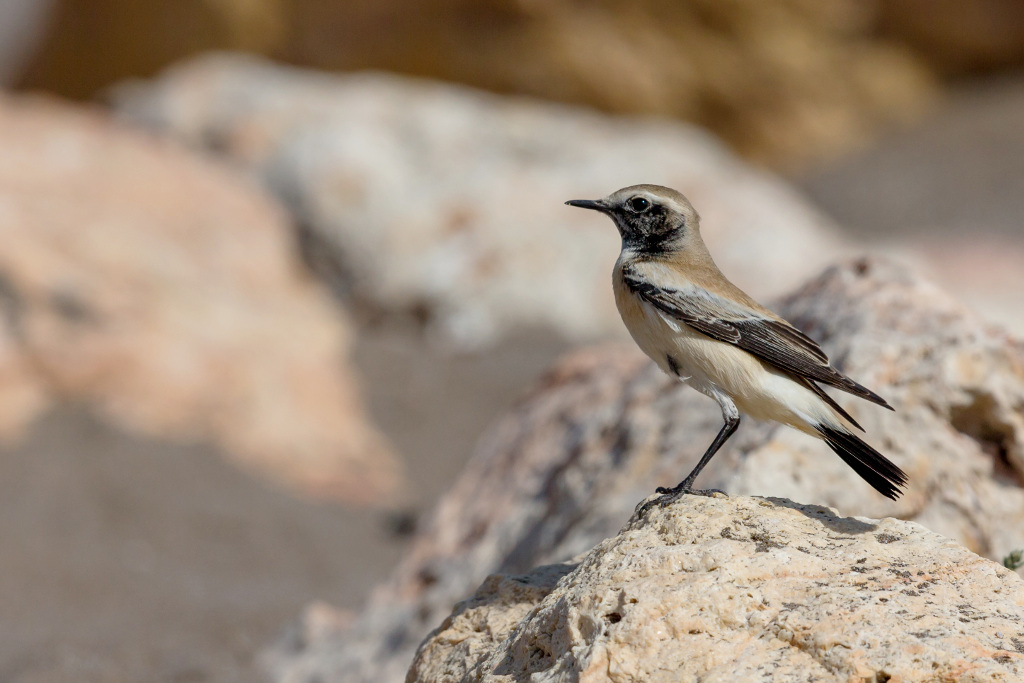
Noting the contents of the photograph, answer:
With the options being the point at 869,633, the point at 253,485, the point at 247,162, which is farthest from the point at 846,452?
the point at 247,162

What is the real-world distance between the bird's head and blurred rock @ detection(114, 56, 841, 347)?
228 inches

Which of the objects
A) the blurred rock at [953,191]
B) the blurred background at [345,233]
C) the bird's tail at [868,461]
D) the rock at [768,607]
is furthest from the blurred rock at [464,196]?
the rock at [768,607]

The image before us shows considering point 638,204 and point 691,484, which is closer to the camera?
point 691,484

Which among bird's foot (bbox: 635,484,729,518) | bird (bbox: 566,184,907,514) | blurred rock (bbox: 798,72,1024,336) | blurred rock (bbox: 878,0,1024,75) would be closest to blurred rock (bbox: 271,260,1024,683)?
bird (bbox: 566,184,907,514)

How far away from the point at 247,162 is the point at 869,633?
9622mm

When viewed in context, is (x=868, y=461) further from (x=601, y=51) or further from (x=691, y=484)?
(x=601, y=51)

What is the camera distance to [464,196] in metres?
10.8

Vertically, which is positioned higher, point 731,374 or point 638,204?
point 638,204

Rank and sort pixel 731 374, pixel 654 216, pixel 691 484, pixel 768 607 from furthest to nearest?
1. pixel 654 216
2. pixel 731 374
3. pixel 691 484
4. pixel 768 607

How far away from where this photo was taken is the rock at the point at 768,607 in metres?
2.64

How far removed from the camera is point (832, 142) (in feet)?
57.9

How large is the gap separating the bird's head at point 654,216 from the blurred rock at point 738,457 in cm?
89

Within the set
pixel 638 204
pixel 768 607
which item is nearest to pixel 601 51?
pixel 638 204

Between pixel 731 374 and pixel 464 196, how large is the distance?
7417 millimetres
